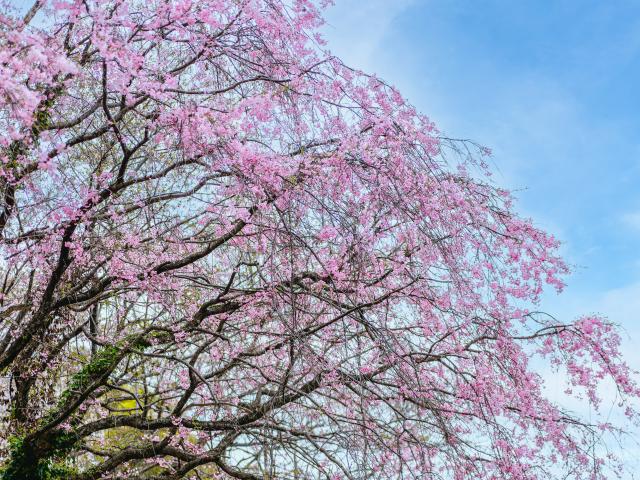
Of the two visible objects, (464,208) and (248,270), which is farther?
(248,270)

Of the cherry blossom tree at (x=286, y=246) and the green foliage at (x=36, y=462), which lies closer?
the cherry blossom tree at (x=286, y=246)

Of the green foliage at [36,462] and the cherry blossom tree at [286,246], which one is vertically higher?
the cherry blossom tree at [286,246]

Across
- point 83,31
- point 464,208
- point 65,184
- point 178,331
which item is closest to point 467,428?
point 464,208

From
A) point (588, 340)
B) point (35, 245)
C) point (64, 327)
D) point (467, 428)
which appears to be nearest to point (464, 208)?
point (588, 340)

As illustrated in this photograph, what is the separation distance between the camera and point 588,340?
17.1 ft

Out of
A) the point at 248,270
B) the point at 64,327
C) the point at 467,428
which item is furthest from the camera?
the point at 248,270

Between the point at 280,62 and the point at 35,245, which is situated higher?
the point at 280,62

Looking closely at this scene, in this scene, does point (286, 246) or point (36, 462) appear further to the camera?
point (36, 462)

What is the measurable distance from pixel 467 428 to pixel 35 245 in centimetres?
398

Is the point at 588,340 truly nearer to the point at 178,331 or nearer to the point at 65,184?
the point at 178,331

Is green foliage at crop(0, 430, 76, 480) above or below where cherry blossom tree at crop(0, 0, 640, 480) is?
below

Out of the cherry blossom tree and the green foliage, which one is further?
the green foliage

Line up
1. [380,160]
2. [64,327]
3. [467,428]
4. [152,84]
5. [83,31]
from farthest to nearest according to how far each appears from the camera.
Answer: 1. [64,327]
2. [467,428]
3. [83,31]
4. [380,160]
5. [152,84]

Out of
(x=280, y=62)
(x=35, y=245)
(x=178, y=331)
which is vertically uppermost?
(x=280, y=62)
